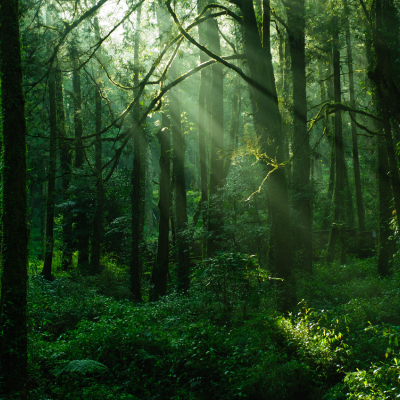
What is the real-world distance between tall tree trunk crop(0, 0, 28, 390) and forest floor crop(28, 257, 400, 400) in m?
0.58

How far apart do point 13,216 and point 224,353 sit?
4.38m

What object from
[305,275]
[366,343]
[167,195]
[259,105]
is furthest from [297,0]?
[366,343]

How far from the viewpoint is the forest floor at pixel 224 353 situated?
482 centimetres

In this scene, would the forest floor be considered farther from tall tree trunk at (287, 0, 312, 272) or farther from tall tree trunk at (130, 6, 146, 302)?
tall tree trunk at (130, 6, 146, 302)

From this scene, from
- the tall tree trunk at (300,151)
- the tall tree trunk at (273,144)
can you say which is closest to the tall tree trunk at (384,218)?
the tall tree trunk at (300,151)

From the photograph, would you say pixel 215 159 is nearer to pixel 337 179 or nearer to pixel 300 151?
pixel 300 151

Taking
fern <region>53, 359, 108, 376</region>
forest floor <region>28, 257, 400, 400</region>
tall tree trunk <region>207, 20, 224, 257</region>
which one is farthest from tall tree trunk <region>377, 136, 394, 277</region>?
fern <region>53, 359, 108, 376</region>

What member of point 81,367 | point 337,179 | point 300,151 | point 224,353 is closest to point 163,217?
point 300,151

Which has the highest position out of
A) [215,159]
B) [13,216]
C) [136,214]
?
[215,159]

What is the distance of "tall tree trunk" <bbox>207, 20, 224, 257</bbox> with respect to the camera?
41.9ft

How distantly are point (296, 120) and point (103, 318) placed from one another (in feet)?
30.1

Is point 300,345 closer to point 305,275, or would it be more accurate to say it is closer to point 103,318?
point 103,318

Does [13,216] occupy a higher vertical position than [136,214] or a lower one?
lower

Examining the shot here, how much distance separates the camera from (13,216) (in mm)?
5352
